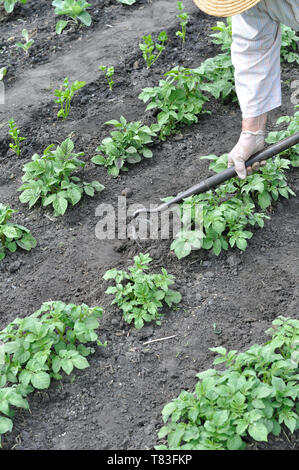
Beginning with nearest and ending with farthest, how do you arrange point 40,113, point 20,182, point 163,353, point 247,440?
point 247,440 < point 163,353 < point 20,182 < point 40,113

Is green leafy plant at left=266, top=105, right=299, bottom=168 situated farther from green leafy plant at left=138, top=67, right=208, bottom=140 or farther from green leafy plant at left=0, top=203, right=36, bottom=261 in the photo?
green leafy plant at left=0, top=203, right=36, bottom=261

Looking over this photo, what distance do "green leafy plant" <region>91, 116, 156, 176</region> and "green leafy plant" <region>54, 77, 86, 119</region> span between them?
1.23 feet

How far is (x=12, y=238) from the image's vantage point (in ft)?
13.1

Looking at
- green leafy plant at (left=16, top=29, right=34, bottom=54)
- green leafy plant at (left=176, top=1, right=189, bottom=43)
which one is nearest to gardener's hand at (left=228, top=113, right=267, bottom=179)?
green leafy plant at (left=176, top=1, right=189, bottom=43)

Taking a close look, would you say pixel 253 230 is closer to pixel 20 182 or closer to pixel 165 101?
pixel 165 101

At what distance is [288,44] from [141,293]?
104 inches

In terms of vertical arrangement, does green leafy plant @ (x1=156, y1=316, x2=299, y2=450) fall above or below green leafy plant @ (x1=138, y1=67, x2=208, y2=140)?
below

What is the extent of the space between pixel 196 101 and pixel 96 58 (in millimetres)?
1158

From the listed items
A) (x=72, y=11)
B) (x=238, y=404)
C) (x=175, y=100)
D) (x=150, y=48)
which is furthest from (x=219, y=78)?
(x=238, y=404)

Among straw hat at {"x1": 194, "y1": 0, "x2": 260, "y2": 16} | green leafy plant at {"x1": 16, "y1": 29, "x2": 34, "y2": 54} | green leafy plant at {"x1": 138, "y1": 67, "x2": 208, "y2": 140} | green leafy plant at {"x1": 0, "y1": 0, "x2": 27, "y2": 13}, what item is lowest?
green leafy plant at {"x1": 138, "y1": 67, "x2": 208, "y2": 140}

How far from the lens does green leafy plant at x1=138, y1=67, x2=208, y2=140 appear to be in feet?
14.8

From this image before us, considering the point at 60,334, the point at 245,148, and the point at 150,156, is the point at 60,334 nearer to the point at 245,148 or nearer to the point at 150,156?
the point at 245,148
